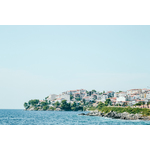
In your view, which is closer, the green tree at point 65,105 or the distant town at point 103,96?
the distant town at point 103,96

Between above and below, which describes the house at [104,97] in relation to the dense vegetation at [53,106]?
above

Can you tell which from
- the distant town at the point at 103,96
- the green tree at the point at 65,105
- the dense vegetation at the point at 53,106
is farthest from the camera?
the green tree at the point at 65,105

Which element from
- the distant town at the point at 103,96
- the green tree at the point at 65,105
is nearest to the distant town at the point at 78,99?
the distant town at the point at 103,96

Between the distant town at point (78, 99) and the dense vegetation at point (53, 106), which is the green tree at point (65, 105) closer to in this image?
the dense vegetation at point (53, 106)

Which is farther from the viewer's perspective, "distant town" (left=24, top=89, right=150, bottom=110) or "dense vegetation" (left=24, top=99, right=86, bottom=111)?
"dense vegetation" (left=24, top=99, right=86, bottom=111)

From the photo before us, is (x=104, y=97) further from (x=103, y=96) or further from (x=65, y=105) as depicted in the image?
(x=65, y=105)

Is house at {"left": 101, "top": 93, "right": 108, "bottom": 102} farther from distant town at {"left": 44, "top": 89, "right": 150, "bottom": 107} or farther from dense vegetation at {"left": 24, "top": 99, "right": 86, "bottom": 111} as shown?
dense vegetation at {"left": 24, "top": 99, "right": 86, "bottom": 111}

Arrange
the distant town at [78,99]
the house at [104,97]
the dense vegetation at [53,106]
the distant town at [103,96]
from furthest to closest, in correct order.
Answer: the dense vegetation at [53,106] < the house at [104,97] < the distant town at [78,99] < the distant town at [103,96]

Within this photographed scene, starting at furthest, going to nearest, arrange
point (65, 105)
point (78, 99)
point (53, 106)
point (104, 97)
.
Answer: point (53, 106) → point (78, 99) → point (65, 105) → point (104, 97)

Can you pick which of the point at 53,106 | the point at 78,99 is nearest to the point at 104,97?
the point at 78,99

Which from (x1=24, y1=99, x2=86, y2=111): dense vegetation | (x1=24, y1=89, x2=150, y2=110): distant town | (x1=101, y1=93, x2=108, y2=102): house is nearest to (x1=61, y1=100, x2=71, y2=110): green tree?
(x1=24, y1=99, x2=86, y2=111): dense vegetation
